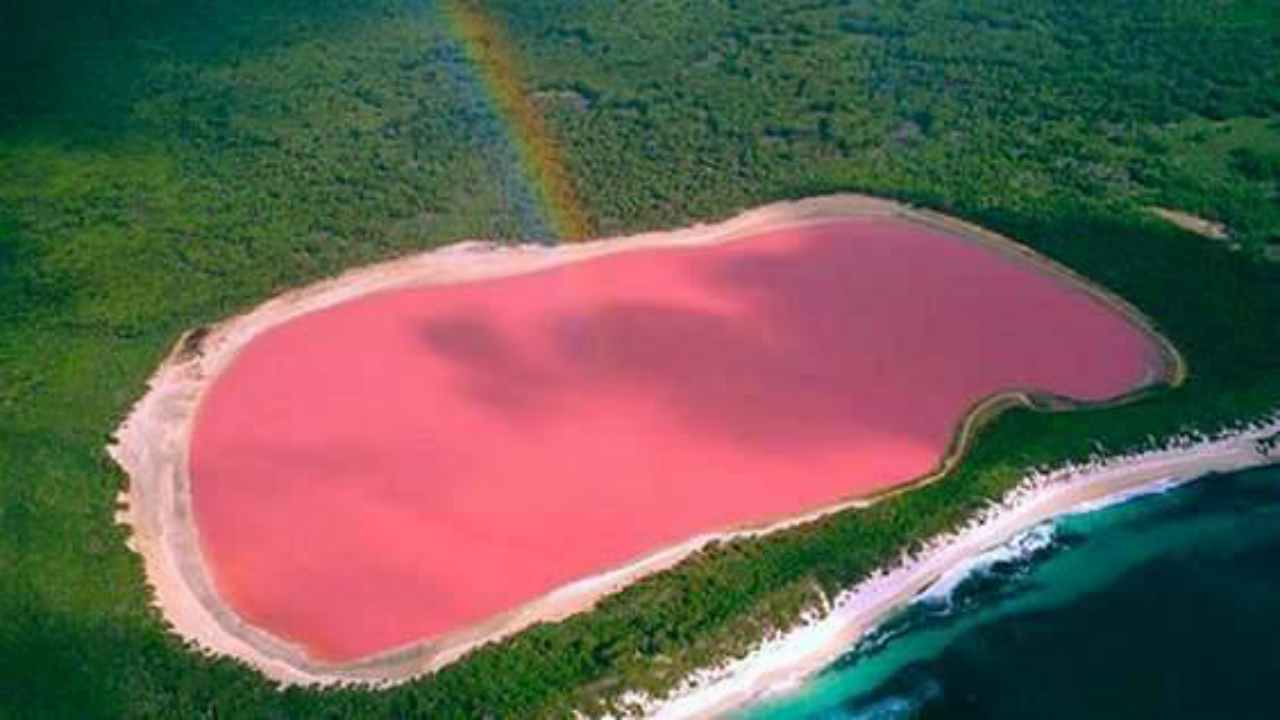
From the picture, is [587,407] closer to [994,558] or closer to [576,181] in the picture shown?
[994,558]

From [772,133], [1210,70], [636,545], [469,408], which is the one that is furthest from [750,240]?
[1210,70]

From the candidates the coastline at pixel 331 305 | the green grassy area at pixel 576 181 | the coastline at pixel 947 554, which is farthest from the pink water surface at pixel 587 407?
the coastline at pixel 947 554

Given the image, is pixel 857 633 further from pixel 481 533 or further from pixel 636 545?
pixel 481 533

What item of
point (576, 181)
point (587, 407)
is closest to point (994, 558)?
point (587, 407)

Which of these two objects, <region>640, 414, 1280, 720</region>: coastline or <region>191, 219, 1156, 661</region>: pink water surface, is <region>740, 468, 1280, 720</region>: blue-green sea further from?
Answer: <region>191, 219, 1156, 661</region>: pink water surface

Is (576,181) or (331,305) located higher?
(576,181)
